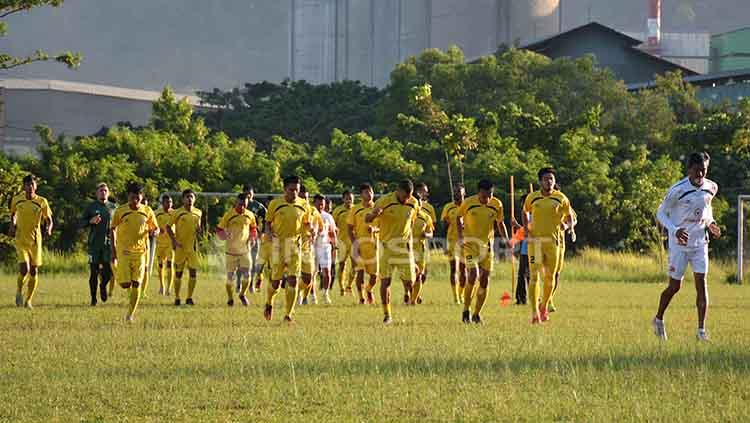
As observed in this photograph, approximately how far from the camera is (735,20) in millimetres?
93062

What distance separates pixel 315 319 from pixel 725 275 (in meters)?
20.7

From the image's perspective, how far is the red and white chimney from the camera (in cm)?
8450

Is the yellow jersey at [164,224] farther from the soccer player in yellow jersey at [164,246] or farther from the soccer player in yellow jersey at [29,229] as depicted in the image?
the soccer player in yellow jersey at [29,229]

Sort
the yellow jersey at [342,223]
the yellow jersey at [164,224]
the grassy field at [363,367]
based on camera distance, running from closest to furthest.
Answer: the grassy field at [363,367]
the yellow jersey at [164,224]
the yellow jersey at [342,223]

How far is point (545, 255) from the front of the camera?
1820 centimetres

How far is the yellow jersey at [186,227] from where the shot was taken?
23812 mm

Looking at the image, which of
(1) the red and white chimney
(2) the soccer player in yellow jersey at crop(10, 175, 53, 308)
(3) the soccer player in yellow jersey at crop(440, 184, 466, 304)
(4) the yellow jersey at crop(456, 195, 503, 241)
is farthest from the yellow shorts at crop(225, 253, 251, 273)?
(1) the red and white chimney

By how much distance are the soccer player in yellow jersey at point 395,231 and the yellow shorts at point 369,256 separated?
3.70m

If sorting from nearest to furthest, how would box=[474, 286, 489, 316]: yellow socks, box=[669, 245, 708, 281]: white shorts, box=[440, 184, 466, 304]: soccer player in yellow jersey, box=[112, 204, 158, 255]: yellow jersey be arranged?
1. box=[669, 245, 708, 281]: white shorts
2. box=[474, 286, 489, 316]: yellow socks
3. box=[112, 204, 158, 255]: yellow jersey
4. box=[440, 184, 466, 304]: soccer player in yellow jersey

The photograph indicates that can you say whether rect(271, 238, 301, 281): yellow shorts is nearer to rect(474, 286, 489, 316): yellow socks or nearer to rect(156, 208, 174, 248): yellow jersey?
rect(474, 286, 489, 316): yellow socks

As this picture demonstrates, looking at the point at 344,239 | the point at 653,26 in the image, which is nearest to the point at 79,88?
the point at 653,26

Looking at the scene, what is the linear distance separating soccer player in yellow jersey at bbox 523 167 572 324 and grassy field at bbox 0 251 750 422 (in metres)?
0.70

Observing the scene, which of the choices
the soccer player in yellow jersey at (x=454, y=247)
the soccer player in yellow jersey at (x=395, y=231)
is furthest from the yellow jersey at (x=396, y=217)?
the soccer player in yellow jersey at (x=454, y=247)

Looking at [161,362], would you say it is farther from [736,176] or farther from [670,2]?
[670,2]
